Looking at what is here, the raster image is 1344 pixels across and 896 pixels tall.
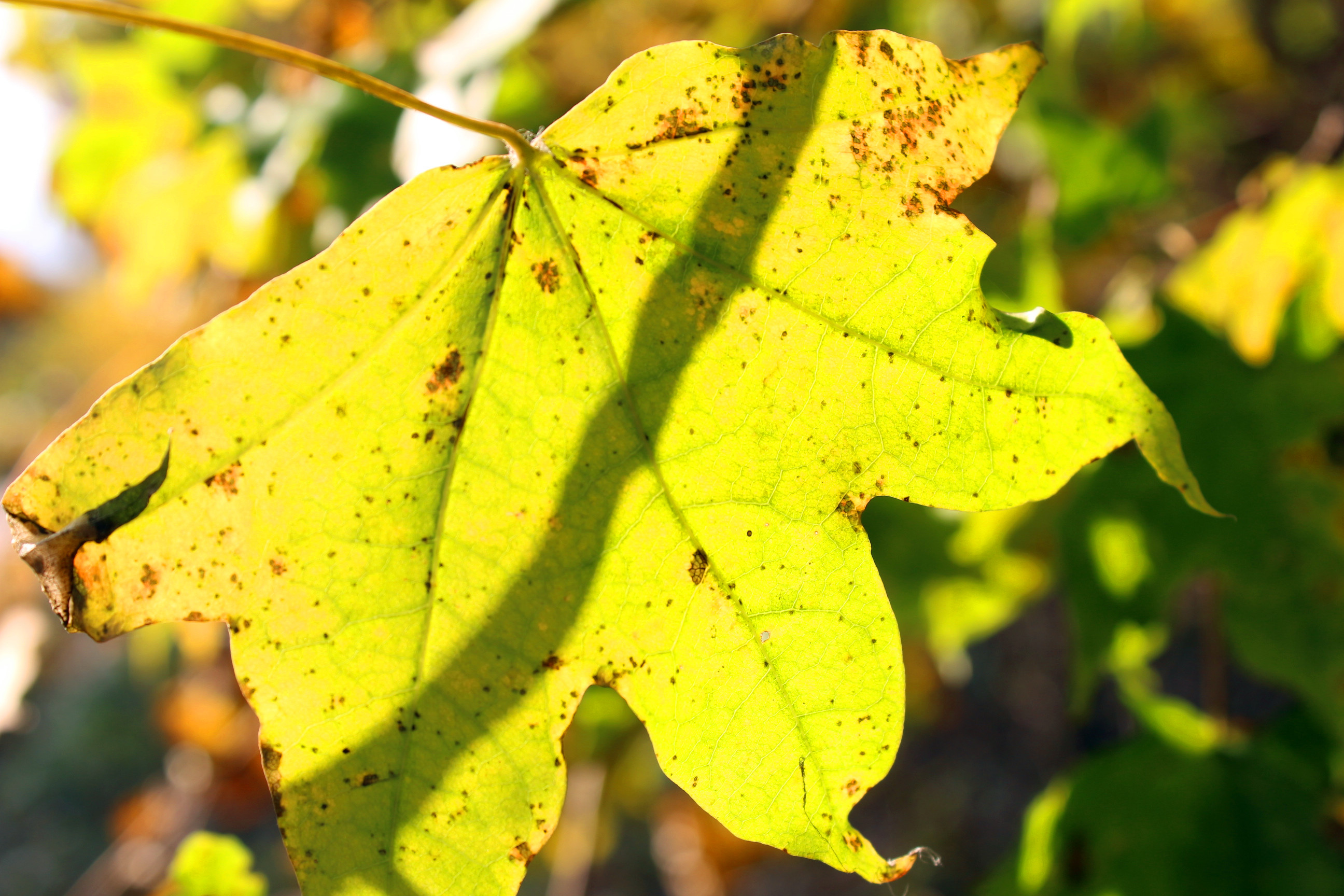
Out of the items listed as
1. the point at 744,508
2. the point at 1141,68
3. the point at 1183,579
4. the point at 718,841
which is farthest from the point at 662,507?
the point at 1141,68

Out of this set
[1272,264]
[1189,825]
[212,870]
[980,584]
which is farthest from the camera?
[980,584]

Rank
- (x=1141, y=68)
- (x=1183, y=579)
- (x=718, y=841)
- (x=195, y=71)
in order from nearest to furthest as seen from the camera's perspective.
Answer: (x=1183, y=579) < (x=195, y=71) < (x=718, y=841) < (x=1141, y=68)

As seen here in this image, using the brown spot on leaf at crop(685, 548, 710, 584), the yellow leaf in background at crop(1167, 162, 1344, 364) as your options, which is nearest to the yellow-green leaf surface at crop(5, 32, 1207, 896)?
the brown spot on leaf at crop(685, 548, 710, 584)

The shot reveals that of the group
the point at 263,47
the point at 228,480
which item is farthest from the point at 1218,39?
the point at 228,480

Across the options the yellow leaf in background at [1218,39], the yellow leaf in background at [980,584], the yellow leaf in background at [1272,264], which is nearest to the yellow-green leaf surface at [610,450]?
the yellow leaf in background at [1272,264]

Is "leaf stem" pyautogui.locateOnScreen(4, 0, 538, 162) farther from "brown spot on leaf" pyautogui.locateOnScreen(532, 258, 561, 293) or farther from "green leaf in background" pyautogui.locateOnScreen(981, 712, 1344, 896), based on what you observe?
"green leaf in background" pyautogui.locateOnScreen(981, 712, 1344, 896)

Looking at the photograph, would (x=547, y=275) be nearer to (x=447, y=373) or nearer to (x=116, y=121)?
(x=447, y=373)

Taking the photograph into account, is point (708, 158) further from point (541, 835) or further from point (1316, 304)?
point (1316, 304)
